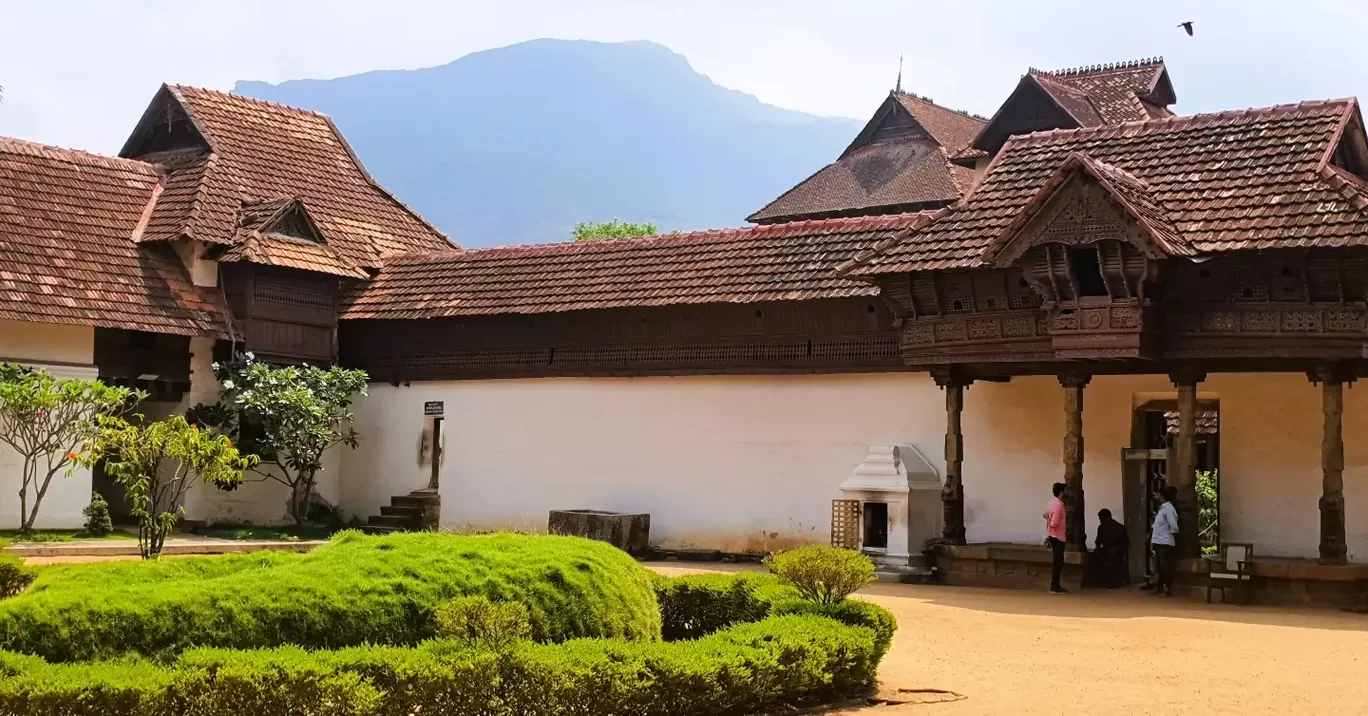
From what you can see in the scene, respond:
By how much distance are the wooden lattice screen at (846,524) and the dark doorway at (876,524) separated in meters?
0.12

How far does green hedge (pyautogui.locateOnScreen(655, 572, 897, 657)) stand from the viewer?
10.6 m

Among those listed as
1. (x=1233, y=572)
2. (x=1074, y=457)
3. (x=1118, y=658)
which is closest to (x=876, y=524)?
(x=1074, y=457)

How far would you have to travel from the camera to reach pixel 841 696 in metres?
9.39

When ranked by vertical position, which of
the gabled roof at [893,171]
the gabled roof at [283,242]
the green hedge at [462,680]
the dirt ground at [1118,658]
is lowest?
the dirt ground at [1118,658]

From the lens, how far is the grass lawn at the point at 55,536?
19031mm

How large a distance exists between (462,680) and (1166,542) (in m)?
Result: 10.2

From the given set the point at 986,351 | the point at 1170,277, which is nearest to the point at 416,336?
the point at 986,351

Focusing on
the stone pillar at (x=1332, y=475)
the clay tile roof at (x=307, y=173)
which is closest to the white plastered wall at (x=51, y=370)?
the clay tile roof at (x=307, y=173)

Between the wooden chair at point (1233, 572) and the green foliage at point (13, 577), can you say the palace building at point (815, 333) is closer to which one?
the wooden chair at point (1233, 572)

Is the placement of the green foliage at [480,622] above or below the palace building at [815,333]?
below

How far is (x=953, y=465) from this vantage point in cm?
1733

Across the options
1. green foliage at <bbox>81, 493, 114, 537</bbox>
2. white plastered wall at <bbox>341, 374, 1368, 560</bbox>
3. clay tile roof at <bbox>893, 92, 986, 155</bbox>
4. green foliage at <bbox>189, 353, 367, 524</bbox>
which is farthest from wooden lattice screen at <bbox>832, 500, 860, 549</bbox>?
clay tile roof at <bbox>893, 92, 986, 155</bbox>

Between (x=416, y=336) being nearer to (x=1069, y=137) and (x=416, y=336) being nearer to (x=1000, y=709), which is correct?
(x=1069, y=137)

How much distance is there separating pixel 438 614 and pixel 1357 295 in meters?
10.6
